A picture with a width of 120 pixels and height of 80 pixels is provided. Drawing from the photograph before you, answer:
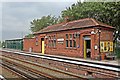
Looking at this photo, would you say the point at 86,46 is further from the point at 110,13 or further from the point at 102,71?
the point at 102,71

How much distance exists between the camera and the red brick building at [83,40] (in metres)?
21.3

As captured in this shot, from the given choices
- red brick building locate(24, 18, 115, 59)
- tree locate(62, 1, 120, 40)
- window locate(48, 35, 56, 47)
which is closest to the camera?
red brick building locate(24, 18, 115, 59)

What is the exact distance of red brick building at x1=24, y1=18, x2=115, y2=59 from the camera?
70.0 feet

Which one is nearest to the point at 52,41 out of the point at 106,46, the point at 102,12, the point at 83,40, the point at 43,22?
the point at 83,40

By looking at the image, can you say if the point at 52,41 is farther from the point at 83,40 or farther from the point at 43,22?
the point at 43,22

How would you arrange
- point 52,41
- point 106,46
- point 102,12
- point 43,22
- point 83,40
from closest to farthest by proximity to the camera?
point 106,46, point 83,40, point 102,12, point 52,41, point 43,22

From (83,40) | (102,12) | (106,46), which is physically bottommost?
(106,46)

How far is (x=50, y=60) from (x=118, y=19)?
411 inches

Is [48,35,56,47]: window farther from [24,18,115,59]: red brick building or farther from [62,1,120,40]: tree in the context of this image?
[62,1,120,40]: tree

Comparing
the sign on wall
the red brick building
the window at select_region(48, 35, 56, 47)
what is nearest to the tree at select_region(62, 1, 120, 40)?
the red brick building

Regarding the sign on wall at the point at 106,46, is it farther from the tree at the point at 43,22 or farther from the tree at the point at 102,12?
the tree at the point at 43,22

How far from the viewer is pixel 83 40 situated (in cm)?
2275

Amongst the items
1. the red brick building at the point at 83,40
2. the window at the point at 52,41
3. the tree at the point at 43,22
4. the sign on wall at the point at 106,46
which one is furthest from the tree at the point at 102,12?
the tree at the point at 43,22

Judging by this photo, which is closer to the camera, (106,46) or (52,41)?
(106,46)
